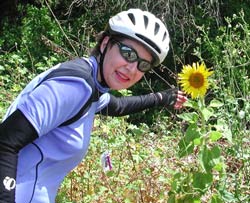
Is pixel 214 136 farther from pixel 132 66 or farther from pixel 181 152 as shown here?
pixel 132 66

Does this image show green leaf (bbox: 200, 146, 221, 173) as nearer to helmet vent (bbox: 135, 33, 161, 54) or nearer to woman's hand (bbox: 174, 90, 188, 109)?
helmet vent (bbox: 135, 33, 161, 54)

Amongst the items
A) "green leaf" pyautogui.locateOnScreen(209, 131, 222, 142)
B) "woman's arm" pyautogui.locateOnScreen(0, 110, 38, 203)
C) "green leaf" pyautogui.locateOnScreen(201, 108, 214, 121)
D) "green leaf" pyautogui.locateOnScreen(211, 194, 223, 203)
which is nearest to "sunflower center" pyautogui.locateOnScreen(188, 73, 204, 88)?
"green leaf" pyautogui.locateOnScreen(201, 108, 214, 121)

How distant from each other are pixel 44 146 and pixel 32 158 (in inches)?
2.3

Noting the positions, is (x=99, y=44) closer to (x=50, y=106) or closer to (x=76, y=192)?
(x=50, y=106)

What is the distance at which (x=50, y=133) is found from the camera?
2158 millimetres

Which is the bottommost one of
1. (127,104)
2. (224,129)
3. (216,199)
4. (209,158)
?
(216,199)

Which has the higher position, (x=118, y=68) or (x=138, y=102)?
(x=118, y=68)

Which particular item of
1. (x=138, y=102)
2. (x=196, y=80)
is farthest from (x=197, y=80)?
(x=138, y=102)

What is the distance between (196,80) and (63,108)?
2.40ft

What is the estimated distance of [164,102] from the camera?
10.7 ft

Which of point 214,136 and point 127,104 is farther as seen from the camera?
point 127,104

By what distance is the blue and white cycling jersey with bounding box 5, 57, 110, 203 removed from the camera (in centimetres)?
203

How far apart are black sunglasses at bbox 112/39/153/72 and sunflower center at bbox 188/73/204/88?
0.24 metres

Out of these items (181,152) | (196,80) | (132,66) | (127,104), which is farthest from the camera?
(127,104)
